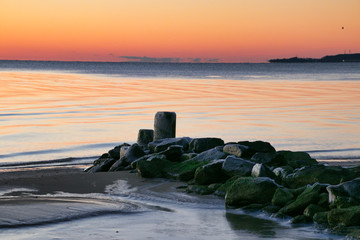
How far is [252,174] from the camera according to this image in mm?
10180

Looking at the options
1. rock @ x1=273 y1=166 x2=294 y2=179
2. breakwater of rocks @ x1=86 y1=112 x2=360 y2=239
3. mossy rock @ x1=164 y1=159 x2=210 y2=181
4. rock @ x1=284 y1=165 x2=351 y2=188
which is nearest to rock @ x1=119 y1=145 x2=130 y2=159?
breakwater of rocks @ x1=86 y1=112 x2=360 y2=239

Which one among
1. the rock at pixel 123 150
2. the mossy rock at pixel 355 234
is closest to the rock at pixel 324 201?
the mossy rock at pixel 355 234

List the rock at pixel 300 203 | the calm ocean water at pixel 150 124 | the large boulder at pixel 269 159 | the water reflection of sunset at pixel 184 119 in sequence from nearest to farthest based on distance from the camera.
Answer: the rock at pixel 300 203
the large boulder at pixel 269 159
the calm ocean water at pixel 150 124
the water reflection of sunset at pixel 184 119

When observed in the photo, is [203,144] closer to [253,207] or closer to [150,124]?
[253,207]

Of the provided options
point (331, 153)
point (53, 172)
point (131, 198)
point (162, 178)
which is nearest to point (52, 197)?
A: point (131, 198)

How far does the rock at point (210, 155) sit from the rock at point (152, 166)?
0.59 metres

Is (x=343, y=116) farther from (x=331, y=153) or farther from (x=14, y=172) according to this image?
(x=14, y=172)

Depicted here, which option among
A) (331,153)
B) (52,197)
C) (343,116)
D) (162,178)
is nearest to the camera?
(52,197)

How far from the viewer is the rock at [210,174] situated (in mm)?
10633

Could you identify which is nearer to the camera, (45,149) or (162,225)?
(162,225)

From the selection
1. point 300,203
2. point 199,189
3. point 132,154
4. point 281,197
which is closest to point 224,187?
point 199,189

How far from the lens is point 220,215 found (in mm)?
8781

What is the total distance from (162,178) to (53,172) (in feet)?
9.71

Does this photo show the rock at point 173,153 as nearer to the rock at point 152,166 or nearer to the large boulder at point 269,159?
the rock at point 152,166
